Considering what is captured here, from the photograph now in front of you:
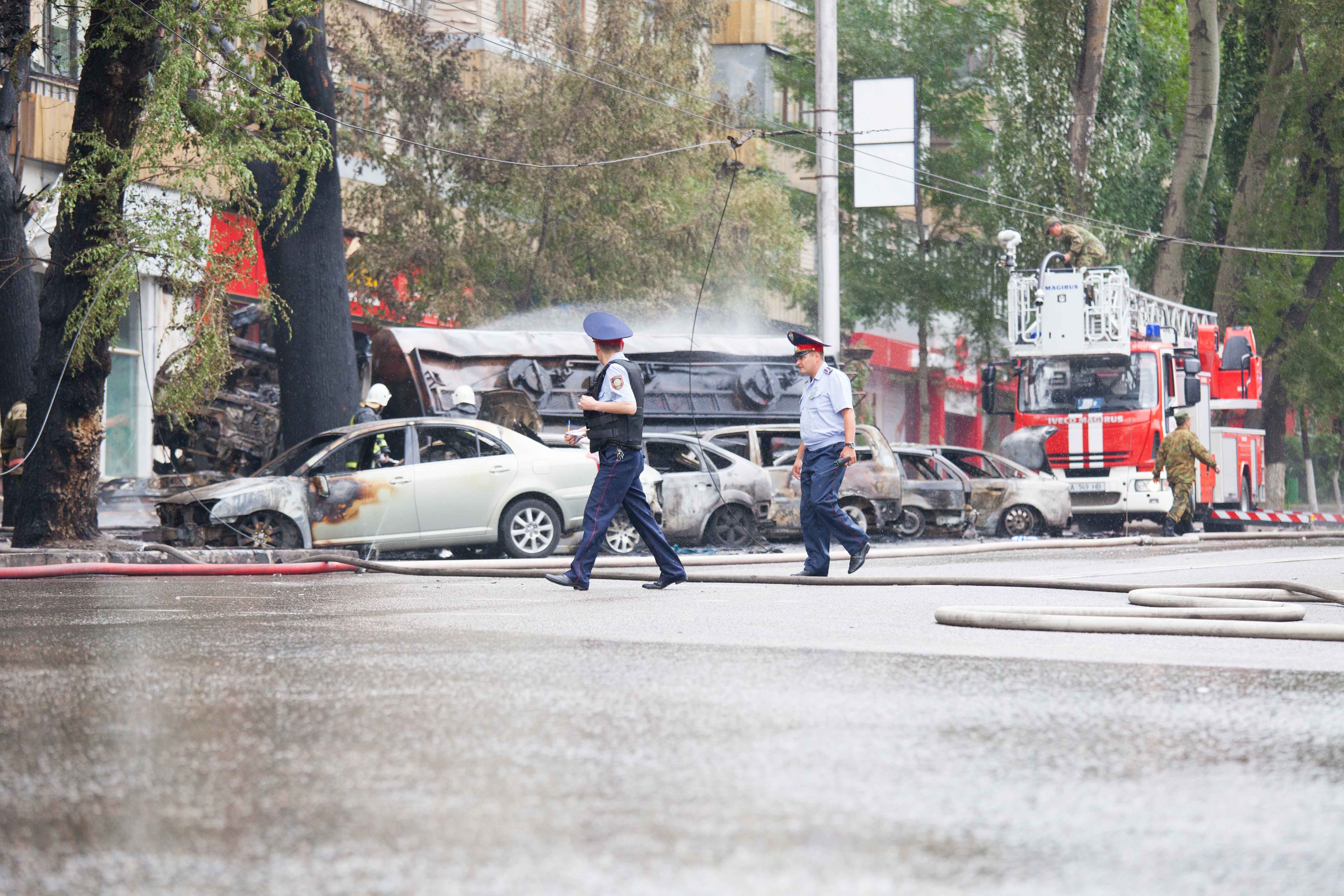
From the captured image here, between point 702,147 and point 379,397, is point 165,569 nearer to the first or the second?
point 379,397

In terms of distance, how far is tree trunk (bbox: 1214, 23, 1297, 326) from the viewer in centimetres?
3284

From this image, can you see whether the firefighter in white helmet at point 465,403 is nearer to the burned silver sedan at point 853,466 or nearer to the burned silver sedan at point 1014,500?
the burned silver sedan at point 853,466

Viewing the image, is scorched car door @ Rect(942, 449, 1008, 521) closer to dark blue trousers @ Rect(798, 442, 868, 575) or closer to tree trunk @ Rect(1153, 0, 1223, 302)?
tree trunk @ Rect(1153, 0, 1223, 302)

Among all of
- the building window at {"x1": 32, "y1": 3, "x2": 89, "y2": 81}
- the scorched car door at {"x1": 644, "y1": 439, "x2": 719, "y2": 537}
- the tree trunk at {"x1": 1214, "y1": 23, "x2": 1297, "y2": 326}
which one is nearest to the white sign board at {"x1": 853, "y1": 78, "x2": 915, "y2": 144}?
the scorched car door at {"x1": 644, "y1": 439, "x2": 719, "y2": 537}

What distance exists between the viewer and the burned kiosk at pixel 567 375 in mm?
20797

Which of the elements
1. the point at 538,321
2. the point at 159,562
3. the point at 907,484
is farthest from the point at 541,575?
the point at 538,321

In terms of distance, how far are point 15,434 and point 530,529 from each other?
17.3ft

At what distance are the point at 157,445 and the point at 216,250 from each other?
6929 millimetres

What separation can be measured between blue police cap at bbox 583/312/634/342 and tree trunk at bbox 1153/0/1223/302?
72.6ft

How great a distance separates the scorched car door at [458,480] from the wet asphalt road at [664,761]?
8.01m

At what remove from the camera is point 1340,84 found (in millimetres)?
32344

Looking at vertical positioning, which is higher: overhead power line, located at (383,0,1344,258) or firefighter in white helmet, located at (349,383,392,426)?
overhead power line, located at (383,0,1344,258)

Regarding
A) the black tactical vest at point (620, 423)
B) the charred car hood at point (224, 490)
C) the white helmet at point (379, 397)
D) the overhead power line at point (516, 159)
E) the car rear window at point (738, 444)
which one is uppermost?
the overhead power line at point (516, 159)

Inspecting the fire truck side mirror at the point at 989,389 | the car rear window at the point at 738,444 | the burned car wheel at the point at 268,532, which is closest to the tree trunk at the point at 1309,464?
the fire truck side mirror at the point at 989,389
